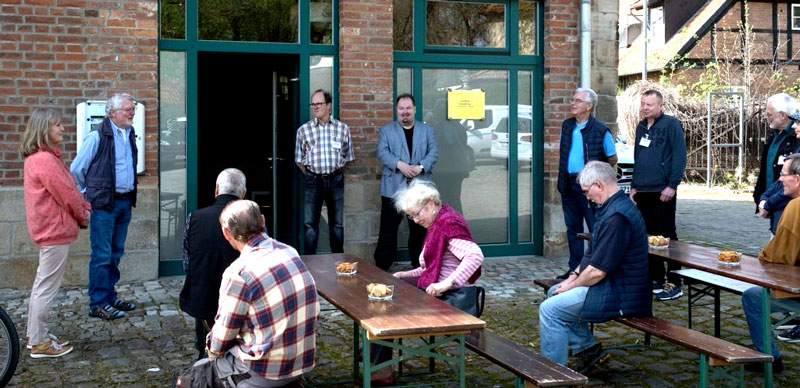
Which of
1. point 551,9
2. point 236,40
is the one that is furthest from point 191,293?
point 551,9

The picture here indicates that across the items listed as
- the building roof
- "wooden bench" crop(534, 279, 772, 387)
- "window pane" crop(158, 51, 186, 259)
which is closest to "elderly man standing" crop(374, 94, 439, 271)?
"window pane" crop(158, 51, 186, 259)

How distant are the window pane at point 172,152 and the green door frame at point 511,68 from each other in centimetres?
227

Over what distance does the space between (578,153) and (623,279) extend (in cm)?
379

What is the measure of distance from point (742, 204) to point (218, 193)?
14261 mm

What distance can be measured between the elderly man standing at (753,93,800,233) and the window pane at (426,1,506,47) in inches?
137

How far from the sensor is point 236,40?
9.48 meters

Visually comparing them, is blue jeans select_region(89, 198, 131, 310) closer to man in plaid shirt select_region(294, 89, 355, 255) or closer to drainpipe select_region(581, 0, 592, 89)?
man in plaid shirt select_region(294, 89, 355, 255)

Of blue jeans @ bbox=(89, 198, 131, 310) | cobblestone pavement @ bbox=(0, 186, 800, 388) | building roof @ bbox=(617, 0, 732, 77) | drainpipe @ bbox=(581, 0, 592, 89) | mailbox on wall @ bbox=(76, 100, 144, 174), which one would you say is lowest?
cobblestone pavement @ bbox=(0, 186, 800, 388)

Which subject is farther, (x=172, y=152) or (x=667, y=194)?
(x=172, y=152)

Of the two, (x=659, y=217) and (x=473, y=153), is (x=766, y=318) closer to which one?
(x=659, y=217)

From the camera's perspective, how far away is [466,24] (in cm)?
1040

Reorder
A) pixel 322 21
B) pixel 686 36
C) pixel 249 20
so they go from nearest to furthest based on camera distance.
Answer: pixel 249 20 < pixel 322 21 < pixel 686 36

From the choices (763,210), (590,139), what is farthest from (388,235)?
(763,210)

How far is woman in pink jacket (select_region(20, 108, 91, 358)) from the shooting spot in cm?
632
